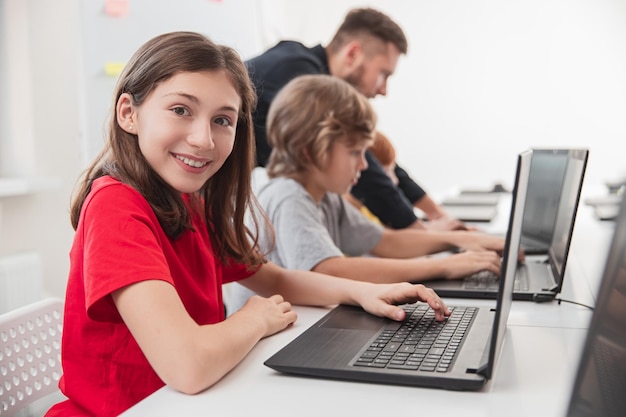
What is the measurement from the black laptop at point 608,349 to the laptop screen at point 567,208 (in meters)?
0.69

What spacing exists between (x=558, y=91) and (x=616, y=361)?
406 centimetres

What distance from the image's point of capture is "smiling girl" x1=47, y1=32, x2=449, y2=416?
2.76ft

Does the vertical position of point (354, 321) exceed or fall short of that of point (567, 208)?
it falls short

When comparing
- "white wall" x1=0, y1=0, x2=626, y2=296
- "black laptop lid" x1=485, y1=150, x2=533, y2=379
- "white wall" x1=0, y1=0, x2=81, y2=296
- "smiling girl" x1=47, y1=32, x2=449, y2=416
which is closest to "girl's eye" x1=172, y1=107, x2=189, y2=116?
"smiling girl" x1=47, y1=32, x2=449, y2=416

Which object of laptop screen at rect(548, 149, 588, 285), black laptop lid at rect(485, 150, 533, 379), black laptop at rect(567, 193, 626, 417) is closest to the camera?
black laptop at rect(567, 193, 626, 417)

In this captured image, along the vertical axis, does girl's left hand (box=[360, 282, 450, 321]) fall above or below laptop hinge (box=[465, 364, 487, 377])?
below

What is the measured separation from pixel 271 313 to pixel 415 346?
0.24 meters

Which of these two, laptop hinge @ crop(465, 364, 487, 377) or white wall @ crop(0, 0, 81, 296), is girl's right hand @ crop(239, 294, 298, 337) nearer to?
laptop hinge @ crop(465, 364, 487, 377)

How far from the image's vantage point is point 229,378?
2.77 feet

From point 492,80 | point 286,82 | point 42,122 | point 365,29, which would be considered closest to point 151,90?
point 286,82

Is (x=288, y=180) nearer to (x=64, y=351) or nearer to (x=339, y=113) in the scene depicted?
(x=339, y=113)

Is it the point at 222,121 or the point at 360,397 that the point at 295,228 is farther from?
the point at 360,397

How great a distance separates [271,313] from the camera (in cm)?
104

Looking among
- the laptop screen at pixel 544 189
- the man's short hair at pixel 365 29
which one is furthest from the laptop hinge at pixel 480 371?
the man's short hair at pixel 365 29
